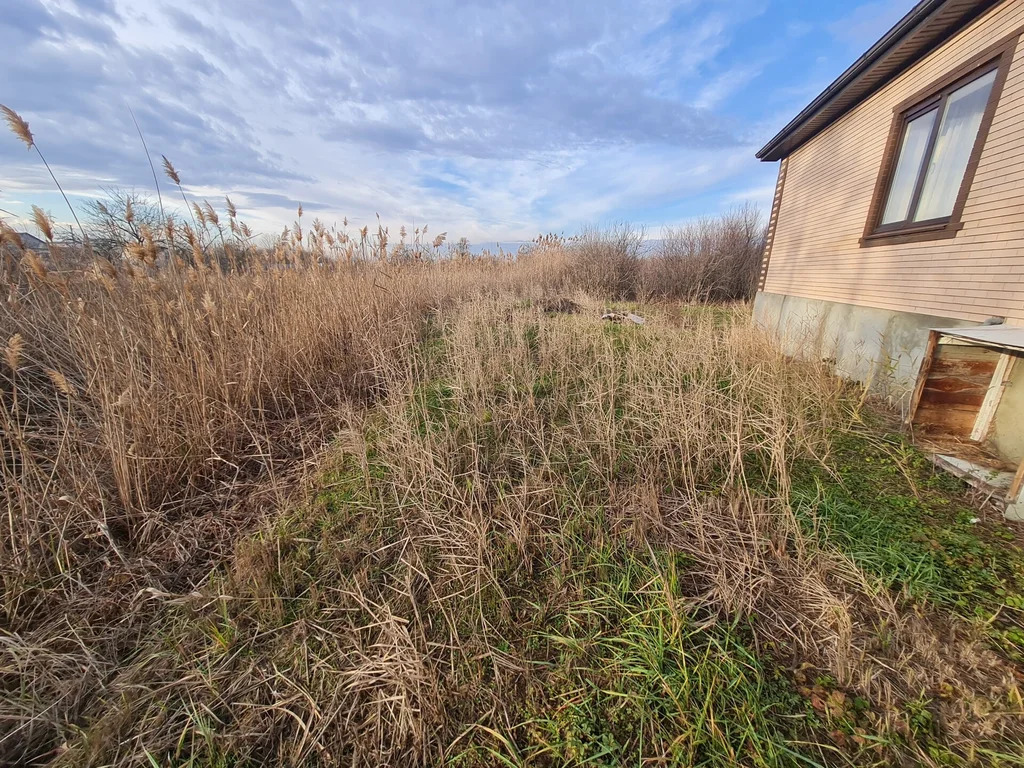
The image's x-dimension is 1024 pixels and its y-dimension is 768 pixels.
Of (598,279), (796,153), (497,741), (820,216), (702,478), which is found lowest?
(497,741)

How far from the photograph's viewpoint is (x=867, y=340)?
15.6 ft

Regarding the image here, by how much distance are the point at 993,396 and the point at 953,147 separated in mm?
3025

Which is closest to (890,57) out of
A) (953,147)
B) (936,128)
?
(936,128)

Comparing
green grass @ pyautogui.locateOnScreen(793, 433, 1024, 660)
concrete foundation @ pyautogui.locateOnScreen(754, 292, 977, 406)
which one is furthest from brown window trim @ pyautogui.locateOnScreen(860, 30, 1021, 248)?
green grass @ pyautogui.locateOnScreen(793, 433, 1024, 660)

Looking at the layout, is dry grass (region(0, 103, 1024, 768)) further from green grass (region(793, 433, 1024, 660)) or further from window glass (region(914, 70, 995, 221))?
window glass (region(914, 70, 995, 221))

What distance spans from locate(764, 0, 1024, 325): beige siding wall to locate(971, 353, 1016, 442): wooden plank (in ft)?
1.82

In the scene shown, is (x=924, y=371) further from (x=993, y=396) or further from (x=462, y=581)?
(x=462, y=581)

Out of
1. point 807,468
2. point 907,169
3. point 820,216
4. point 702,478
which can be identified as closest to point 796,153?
point 820,216

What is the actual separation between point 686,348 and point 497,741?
408 cm

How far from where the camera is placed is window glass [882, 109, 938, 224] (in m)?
4.45

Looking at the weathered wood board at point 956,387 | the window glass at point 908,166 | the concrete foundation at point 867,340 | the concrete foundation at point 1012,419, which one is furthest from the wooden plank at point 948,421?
the window glass at point 908,166

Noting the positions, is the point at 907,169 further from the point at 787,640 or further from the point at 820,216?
the point at 787,640

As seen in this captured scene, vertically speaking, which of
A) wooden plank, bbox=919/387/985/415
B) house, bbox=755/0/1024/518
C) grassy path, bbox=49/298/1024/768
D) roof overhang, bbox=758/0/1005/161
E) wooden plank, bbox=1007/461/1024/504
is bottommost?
grassy path, bbox=49/298/1024/768

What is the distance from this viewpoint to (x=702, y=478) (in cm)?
247
